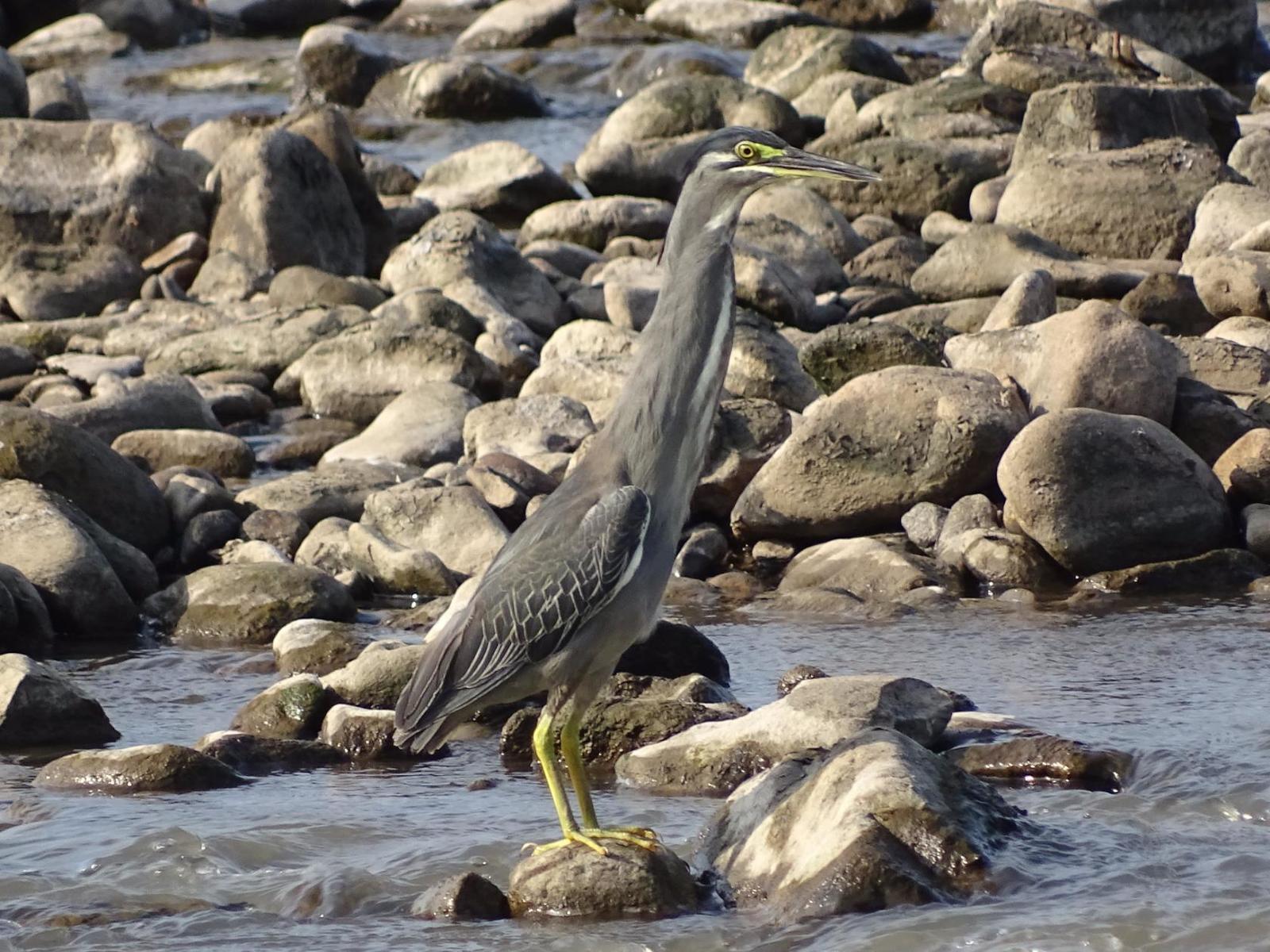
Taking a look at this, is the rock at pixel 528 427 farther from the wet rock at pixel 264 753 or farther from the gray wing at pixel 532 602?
the gray wing at pixel 532 602

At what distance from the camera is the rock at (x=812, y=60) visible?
23.1 meters

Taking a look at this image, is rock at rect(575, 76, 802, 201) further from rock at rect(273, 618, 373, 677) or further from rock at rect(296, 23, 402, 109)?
rock at rect(273, 618, 373, 677)

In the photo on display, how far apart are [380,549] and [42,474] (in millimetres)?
1853

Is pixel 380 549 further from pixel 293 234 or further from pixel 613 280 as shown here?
pixel 293 234

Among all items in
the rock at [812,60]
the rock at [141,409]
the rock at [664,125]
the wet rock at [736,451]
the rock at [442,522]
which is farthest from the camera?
the rock at [812,60]

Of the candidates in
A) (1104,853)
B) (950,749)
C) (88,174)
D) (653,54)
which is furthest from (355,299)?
(653,54)

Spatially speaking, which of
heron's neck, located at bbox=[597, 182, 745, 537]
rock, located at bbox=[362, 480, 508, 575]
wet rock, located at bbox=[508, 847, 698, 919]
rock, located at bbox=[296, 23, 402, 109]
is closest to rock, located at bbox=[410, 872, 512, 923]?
wet rock, located at bbox=[508, 847, 698, 919]

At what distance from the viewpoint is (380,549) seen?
1008 cm

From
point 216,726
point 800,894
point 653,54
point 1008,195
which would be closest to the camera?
point 800,894

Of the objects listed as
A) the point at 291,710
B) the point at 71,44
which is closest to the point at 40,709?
the point at 291,710

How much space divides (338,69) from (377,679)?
20631 mm

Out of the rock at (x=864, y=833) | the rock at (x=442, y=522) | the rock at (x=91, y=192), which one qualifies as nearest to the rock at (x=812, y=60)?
the rock at (x=91, y=192)

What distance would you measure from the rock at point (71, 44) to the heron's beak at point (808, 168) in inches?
1094

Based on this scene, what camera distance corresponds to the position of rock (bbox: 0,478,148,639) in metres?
9.43
